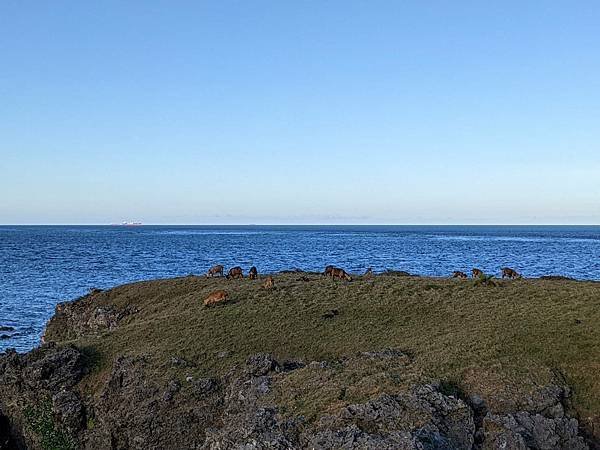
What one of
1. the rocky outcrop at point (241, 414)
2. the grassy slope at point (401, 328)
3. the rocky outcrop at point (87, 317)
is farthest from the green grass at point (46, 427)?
the rocky outcrop at point (87, 317)

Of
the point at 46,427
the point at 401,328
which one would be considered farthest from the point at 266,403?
the point at 401,328

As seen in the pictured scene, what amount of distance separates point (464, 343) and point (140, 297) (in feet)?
73.2

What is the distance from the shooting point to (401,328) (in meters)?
29.0

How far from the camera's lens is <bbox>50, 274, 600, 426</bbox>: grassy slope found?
23625 millimetres

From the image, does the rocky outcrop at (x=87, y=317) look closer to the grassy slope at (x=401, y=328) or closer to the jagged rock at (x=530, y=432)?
the grassy slope at (x=401, y=328)

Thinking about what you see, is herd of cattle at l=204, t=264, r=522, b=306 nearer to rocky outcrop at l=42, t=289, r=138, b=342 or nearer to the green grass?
rocky outcrop at l=42, t=289, r=138, b=342

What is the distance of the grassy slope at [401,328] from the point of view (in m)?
23.6

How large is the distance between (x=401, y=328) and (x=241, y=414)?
10488mm

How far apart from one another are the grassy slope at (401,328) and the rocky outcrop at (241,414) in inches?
48.8

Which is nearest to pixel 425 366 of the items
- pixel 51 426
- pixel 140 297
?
pixel 51 426

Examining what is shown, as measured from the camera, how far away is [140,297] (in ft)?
131

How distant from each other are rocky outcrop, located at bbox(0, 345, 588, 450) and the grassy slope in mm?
1239

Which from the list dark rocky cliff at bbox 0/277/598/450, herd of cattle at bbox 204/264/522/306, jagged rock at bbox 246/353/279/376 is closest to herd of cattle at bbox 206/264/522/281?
herd of cattle at bbox 204/264/522/306

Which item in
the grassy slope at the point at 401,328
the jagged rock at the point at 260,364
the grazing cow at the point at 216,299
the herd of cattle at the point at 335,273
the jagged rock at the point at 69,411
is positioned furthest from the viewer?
the herd of cattle at the point at 335,273
